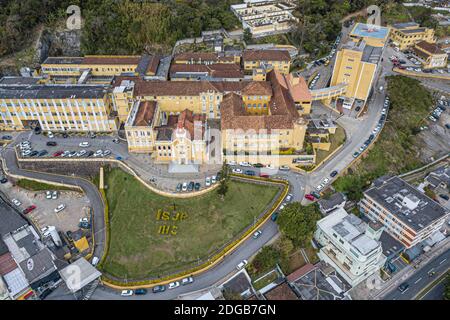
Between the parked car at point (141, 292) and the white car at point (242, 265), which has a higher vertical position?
the white car at point (242, 265)

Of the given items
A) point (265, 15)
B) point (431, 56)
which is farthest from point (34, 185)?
point (431, 56)

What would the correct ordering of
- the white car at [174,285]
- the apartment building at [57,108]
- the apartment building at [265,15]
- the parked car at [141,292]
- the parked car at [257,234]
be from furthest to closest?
the apartment building at [265,15] → the apartment building at [57,108] → the parked car at [257,234] → the white car at [174,285] → the parked car at [141,292]

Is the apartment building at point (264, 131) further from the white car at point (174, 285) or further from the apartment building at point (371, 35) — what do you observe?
the apartment building at point (371, 35)

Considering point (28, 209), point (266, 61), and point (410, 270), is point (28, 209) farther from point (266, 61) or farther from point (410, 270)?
point (410, 270)

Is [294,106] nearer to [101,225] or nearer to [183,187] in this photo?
[183,187]

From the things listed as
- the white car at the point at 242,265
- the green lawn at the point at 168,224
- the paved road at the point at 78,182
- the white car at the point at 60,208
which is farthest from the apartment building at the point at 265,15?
the white car at the point at 242,265

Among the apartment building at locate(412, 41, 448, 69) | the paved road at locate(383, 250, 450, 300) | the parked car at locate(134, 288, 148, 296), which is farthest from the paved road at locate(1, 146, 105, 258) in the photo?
the apartment building at locate(412, 41, 448, 69)
